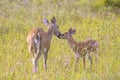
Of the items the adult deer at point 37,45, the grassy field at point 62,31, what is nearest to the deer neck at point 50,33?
the adult deer at point 37,45

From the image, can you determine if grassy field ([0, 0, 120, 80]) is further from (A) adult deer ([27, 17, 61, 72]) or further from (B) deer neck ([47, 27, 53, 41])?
(B) deer neck ([47, 27, 53, 41])

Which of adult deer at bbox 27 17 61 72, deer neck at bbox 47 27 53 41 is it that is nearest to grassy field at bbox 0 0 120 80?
adult deer at bbox 27 17 61 72

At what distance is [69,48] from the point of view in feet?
37.0

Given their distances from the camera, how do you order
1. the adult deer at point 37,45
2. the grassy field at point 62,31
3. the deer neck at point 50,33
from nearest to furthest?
the grassy field at point 62,31
the adult deer at point 37,45
the deer neck at point 50,33

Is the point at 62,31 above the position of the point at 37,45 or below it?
below

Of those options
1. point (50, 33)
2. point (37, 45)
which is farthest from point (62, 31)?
point (37, 45)

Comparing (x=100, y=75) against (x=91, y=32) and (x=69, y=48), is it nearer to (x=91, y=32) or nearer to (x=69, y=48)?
(x=69, y=48)

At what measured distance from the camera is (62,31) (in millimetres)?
13273

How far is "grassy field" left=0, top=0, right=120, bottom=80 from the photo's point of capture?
8.64 m

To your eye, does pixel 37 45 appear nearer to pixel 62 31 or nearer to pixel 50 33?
pixel 50 33

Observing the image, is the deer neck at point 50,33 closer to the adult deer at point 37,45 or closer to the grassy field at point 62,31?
the adult deer at point 37,45

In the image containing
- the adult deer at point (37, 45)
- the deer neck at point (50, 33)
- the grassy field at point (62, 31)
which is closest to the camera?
the grassy field at point (62, 31)

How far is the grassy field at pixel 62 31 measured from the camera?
8641mm

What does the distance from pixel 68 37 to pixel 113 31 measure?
2.78m
